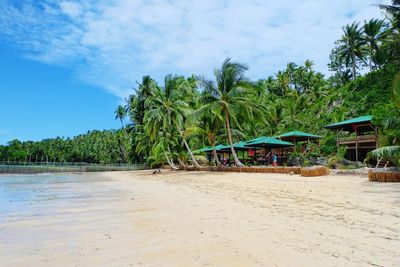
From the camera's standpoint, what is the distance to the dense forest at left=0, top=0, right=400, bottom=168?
2284 centimetres

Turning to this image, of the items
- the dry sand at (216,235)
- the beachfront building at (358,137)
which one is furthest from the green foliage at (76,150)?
the dry sand at (216,235)

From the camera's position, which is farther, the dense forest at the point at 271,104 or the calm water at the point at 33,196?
the dense forest at the point at 271,104

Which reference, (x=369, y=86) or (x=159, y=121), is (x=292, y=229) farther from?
(x=369, y=86)

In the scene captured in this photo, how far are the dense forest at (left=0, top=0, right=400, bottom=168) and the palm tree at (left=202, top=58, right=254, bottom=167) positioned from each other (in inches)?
2.7

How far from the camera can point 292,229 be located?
15.2 feet

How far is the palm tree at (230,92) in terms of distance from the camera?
73.9 feet

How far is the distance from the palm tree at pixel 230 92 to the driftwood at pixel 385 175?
12239 millimetres

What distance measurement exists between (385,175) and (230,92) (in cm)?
1358

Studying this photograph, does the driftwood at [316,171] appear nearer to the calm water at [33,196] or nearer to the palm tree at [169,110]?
the calm water at [33,196]

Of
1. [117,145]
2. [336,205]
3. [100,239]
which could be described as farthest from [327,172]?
[117,145]

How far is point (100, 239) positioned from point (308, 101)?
4145 cm

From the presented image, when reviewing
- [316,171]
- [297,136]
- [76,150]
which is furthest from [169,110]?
[76,150]

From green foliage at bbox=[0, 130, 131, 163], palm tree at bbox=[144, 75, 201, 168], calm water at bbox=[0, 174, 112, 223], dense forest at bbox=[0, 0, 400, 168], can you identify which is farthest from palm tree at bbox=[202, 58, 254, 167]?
green foliage at bbox=[0, 130, 131, 163]

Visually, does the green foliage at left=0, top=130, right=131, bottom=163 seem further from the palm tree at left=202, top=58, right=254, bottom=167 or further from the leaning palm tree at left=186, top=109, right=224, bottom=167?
the palm tree at left=202, top=58, right=254, bottom=167
